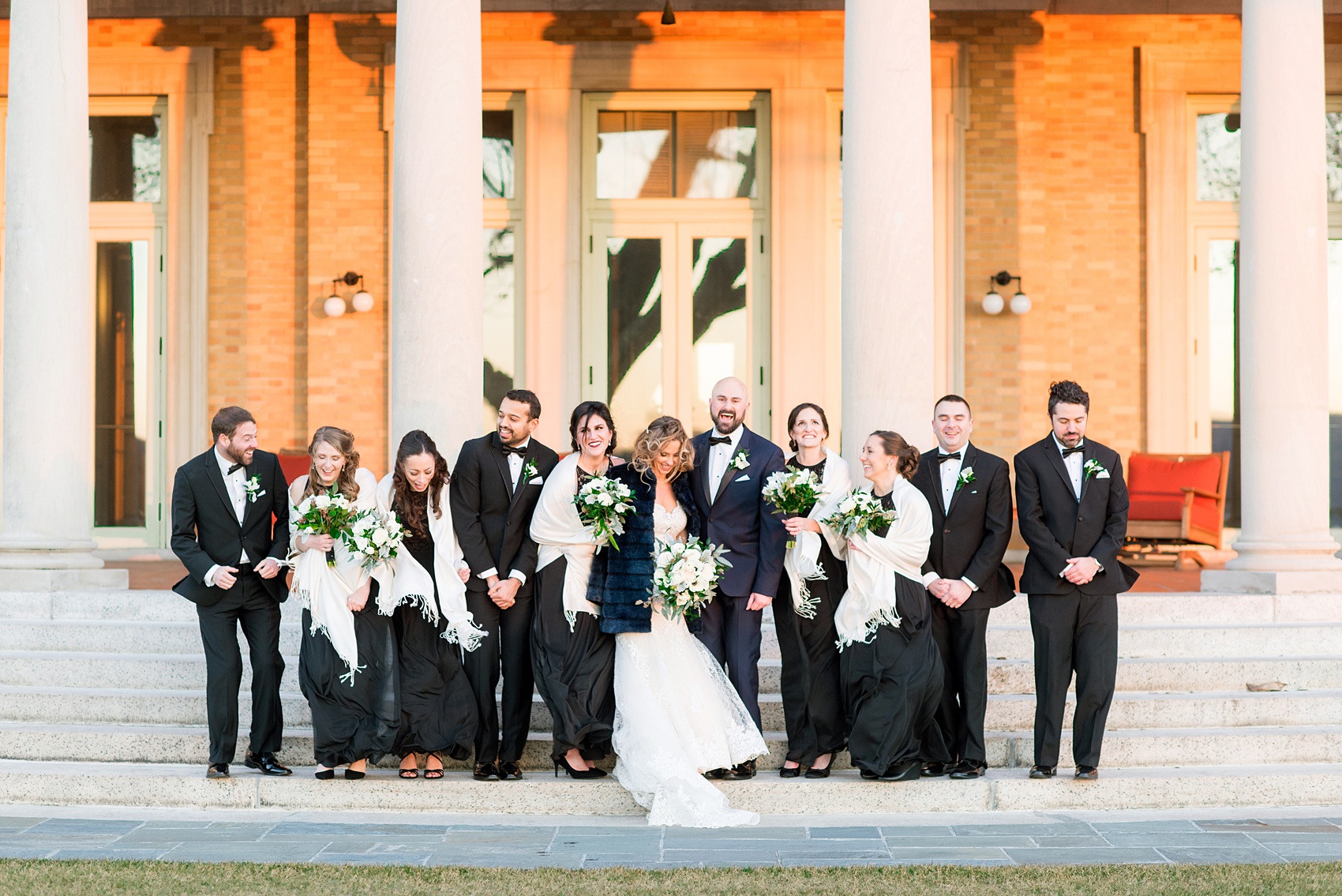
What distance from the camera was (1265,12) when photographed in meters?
9.73

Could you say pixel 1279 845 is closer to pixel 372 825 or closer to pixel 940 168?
pixel 372 825

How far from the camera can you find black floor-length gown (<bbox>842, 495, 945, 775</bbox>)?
693 centimetres

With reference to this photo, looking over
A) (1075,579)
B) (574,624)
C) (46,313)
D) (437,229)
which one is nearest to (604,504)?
(574,624)

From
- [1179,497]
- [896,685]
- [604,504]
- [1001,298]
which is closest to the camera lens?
[604,504]

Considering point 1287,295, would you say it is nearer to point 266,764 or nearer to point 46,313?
point 266,764

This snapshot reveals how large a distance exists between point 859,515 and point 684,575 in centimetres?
90

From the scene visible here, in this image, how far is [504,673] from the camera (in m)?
7.25

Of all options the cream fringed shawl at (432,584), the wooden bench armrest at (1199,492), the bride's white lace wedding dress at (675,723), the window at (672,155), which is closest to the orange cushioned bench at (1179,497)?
the wooden bench armrest at (1199,492)

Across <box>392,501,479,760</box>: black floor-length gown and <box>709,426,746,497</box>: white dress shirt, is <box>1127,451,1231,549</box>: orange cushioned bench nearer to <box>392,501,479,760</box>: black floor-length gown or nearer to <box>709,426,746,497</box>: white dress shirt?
<box>709,426,746,497</box>: white dress shirt

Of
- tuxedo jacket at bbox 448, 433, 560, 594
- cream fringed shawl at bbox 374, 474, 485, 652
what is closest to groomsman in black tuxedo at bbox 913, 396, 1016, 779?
tuxedo jacket at bbox 448, 433, 560, 594

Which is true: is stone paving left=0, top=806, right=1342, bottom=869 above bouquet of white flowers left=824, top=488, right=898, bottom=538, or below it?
below

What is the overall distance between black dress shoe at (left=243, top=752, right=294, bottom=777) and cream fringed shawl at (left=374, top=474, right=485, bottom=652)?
3.21 feet

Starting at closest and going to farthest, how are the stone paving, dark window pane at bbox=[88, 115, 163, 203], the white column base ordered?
the stone paving < the white column base < dark window pane at bbox=[88, 115, 163, 203]

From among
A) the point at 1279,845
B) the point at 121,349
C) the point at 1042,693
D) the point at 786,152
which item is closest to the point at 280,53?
the point at 121,349
